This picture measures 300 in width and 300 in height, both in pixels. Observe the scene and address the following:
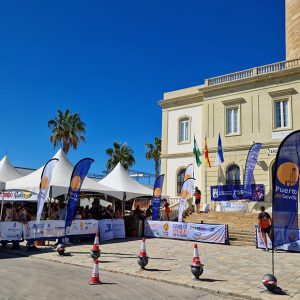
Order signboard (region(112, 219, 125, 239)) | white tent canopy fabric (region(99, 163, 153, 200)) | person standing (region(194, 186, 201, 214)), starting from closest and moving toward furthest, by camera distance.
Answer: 1. signboard (region(112, 219, 125, 239))
2. white tent canopy fabric (region(99, 163, 153, 200))
3. person standing (region(194, 186, 201, 214))

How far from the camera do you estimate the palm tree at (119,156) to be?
48.8m

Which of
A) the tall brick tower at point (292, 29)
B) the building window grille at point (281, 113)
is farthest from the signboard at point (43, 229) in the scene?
the tall brick tower at point (292, 29)

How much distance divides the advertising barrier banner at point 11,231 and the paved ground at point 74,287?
3573mm

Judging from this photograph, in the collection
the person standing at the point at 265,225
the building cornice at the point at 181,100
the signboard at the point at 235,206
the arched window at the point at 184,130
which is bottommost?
the person standing at the point at 265,225

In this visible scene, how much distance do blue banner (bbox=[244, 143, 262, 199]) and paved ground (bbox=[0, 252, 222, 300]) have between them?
1512cm

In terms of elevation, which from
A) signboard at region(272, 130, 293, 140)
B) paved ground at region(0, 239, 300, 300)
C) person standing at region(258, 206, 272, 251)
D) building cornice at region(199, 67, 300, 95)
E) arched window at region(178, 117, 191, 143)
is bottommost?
paved ground at region(0, 239, 300, 300)

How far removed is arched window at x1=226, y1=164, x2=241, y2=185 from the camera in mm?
24750

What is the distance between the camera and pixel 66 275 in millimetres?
8969

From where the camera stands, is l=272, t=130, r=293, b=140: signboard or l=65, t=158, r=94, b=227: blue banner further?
l=272, t=130, r=293, b=140: signboard

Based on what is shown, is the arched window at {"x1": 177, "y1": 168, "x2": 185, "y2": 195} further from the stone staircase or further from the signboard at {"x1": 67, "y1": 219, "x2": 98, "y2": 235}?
the signboard at {"x1": 67, "y1": 219, "x2": 98, "y2": 235}

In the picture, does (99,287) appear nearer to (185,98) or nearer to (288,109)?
(288,109)

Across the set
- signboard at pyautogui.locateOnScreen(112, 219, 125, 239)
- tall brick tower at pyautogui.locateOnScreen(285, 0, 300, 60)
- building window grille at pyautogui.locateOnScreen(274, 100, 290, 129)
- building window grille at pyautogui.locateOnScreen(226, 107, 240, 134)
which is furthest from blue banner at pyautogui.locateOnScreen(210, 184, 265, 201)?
tall brick tower at pyautogui.locateOnScreen(285, 0, 300, 60)

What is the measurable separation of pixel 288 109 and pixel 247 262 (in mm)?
14650

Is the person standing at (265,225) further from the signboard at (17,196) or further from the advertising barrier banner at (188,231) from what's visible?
the signboard at (17,196)
